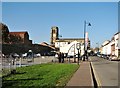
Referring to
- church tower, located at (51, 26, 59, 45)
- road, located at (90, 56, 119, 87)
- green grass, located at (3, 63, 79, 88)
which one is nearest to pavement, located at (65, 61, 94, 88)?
green grass, located at (3, 63, 79, 88)

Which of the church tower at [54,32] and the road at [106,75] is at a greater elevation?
the church tower at [54,32]

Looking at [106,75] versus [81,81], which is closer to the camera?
[81,81]

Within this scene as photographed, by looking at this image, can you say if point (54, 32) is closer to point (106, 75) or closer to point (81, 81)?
point (106, 75)

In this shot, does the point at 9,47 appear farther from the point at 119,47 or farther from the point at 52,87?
the point at 52,87

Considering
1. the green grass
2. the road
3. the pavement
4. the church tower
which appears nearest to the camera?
the green grass

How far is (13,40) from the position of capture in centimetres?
13350

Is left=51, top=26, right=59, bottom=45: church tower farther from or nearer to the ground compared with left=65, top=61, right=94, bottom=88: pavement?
farther from the ground

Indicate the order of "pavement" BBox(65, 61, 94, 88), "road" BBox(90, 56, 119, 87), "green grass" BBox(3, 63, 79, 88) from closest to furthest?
"green grass" BBox(3, 63, 79, 88) < "pavement" BBox(65, 61, 94, 88) < "road" BBox(90, 56, 119, 87)

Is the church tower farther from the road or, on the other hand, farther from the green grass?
the green grass

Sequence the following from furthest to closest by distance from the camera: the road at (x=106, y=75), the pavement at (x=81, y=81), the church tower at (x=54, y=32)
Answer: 1. the church tower at (x=54, y=32)
2. the road at (x=106, y=75)
3. the pavement at (x=81, y=81)

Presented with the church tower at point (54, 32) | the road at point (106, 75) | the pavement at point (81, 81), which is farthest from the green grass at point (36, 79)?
the church tower at point (54, 32)

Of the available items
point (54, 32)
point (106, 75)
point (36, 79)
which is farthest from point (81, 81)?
point (54, 32)

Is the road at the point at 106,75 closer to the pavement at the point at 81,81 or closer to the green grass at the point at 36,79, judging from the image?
the pavement at the point at 81,81

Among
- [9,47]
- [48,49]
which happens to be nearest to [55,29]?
[48,49]
